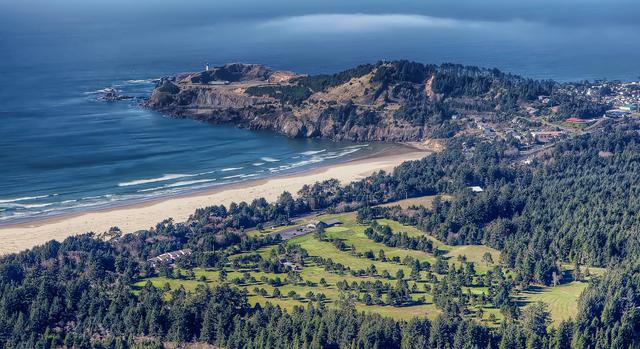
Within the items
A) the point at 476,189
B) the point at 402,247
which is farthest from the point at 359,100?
the point at 402,247

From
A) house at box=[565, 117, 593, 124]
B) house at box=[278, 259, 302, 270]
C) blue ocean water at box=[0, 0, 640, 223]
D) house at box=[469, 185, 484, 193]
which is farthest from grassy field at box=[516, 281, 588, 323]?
house at box=[565, 117, 593, 124]

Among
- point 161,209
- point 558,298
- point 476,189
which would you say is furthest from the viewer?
point 476,189

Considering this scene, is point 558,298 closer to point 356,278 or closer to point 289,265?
point 356,278

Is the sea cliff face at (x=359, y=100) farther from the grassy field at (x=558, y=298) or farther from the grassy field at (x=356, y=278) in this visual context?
the grassy field at (x=558, y=298)

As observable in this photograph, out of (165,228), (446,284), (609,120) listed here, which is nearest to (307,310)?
(446,284)

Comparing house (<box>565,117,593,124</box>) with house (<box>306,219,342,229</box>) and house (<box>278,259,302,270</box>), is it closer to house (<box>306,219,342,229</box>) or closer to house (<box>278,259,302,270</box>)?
house (<box>306,219,342,229</box>)

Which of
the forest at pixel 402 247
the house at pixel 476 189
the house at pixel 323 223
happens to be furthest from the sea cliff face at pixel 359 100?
the house at pixel 323 223
